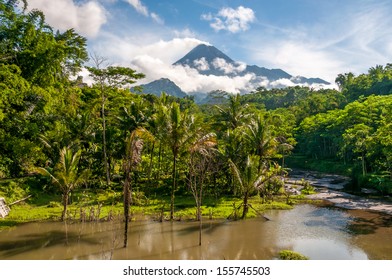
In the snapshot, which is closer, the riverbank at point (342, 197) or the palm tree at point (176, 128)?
the palm tree at point (176, 128)

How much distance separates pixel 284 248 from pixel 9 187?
19.9 metres

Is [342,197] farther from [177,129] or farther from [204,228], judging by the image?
[177,129]

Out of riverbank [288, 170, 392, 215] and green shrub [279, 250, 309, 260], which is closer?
green shrub [279, 250, 309, 260]

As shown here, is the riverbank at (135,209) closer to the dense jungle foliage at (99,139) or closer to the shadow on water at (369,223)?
the dense jungle foliage at (99,139)

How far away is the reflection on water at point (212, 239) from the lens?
14344 mm

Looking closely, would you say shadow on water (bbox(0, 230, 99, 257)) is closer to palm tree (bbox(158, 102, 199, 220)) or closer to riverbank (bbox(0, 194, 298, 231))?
riverbank (bbox(0, 194, 298, 231))

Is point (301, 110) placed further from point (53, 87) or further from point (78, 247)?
point (78, 247)

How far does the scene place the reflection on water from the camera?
14344 millimetres

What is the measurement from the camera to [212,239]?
53.9ft

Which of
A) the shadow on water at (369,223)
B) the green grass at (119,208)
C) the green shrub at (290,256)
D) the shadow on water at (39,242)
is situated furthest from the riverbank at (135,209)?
the green shrub at (290,256)

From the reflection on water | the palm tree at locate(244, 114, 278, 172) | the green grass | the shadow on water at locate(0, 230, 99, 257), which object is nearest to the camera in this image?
the reflection on water

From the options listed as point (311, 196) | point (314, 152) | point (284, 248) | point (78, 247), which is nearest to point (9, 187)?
point (78, 247)

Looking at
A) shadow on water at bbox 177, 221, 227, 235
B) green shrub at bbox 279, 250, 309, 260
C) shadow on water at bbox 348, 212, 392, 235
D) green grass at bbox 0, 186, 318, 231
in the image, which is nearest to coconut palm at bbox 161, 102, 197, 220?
green grass at bbox 0, 186, 318, 231

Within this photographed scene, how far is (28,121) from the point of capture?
26938mm
